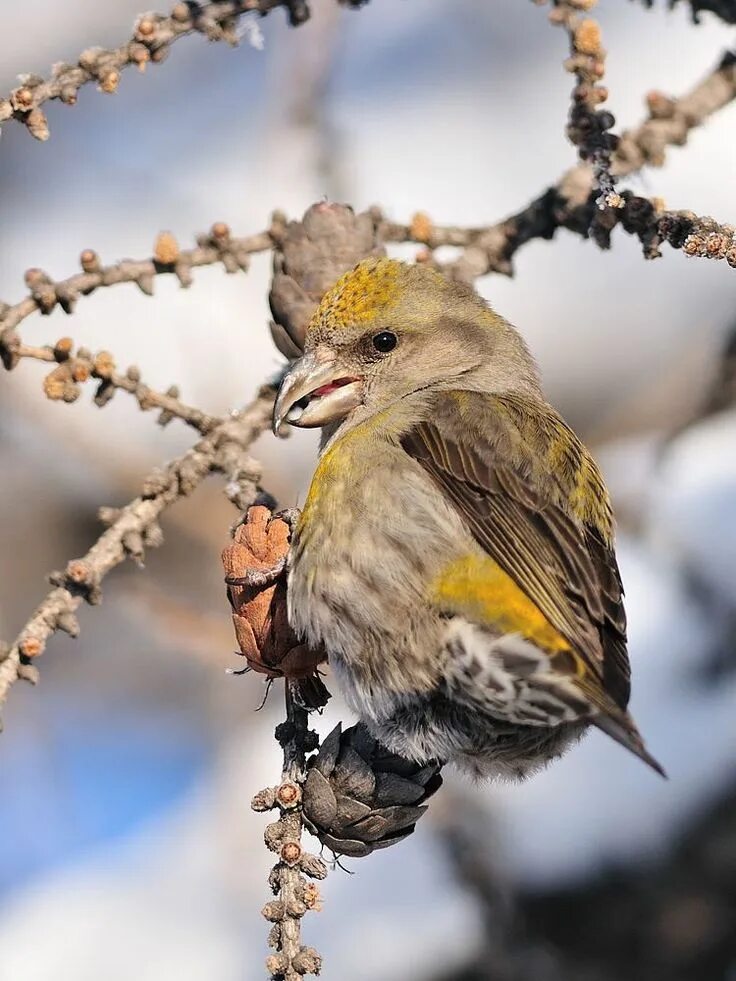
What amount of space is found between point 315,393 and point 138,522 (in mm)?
548

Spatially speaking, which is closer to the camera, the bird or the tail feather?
the tail feather

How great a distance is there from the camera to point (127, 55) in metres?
2.38

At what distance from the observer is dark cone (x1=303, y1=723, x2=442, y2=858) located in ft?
7.41

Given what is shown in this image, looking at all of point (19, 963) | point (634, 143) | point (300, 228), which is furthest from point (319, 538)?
point (19, 963)

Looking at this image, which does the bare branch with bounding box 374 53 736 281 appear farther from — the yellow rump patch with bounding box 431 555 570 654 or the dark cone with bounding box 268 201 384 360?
the yellow rump patch with bounding box 431 555 570 654

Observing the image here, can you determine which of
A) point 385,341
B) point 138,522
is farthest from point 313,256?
point 138,522

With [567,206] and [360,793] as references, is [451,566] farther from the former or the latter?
[567,206]

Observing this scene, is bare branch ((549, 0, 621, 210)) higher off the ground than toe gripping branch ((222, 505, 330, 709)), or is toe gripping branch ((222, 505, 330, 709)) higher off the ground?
bare branch ((549, 0, 621, 210))

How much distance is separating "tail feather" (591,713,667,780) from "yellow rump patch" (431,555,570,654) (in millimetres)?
209

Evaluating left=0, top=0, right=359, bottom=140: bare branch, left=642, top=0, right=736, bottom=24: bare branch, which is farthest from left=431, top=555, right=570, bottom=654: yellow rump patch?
left=642, top=0, right=736, bottom=24: bare branch

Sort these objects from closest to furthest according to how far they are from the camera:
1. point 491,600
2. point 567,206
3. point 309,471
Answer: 1. point 491,600
2. point 567,206
3. point 309,471

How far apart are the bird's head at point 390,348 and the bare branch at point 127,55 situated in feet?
1.73

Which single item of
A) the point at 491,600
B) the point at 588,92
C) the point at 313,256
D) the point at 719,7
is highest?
the point at 719,7

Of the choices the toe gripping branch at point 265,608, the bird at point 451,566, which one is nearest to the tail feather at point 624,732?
the bird at point 451,566
